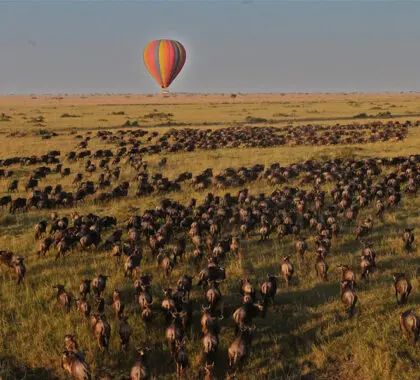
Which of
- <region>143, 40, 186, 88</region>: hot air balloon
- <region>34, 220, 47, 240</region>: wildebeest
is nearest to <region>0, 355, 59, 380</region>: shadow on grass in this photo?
<region>34, 220, 47, 240</region>: wildebeest

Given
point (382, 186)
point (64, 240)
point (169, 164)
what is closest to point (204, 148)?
point (169, 164)

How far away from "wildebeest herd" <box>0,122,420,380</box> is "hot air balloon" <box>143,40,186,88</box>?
44518 mm

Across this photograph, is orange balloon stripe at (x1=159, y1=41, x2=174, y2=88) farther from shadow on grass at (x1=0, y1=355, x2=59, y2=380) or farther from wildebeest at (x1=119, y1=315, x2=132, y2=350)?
shadow on grass at (x1=0, y1=355, x2=59, y2=380)

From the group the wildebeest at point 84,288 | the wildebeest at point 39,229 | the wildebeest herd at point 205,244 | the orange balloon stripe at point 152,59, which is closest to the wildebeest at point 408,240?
the wildebeest herd at point 205,244

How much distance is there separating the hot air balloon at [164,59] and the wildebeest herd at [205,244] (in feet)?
146

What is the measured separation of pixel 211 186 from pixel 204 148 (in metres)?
13.1

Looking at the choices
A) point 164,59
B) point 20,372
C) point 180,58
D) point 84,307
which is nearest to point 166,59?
point 164,59

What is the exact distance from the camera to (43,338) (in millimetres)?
8164

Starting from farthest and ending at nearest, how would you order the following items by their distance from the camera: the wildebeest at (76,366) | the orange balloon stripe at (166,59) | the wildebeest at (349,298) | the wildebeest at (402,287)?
the orange balloon stripe at (166,59) < the wildebeest at (402,287) < the wildebeest at (349,298) < the wildebeest at (76,366)

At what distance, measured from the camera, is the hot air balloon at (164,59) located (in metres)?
66.7

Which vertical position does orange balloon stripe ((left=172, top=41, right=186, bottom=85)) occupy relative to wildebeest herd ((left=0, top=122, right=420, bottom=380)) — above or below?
above

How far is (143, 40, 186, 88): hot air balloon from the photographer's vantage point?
6669 cm

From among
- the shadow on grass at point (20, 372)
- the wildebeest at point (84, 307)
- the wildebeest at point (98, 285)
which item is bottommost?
the shadow on grass at point (20, 372)

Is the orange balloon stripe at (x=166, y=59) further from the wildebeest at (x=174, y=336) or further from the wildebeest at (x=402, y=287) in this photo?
the wildebeest at (x=174, y=336)
